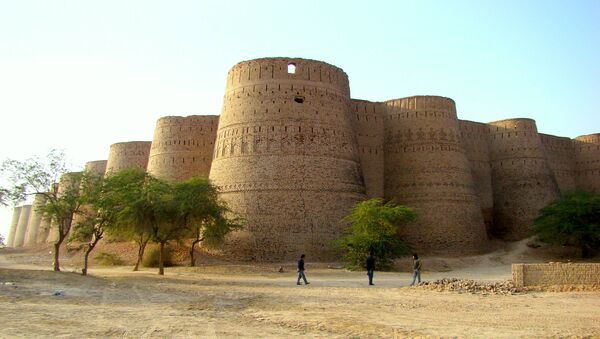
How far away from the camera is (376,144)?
27.9 metres

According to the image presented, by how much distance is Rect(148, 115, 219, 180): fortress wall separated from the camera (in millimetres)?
28141

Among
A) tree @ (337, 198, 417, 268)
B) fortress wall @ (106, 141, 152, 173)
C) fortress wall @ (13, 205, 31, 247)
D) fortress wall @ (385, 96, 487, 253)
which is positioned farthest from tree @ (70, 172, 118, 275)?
fortress wall @ (13, 205, 31, 247)

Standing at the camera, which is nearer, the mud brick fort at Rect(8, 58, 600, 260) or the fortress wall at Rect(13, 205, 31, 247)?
the mud brick fort at Rect(8, 58, 600, 260)

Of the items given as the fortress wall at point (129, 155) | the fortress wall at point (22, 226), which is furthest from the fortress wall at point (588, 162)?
the fortress wall at point (22, 226)

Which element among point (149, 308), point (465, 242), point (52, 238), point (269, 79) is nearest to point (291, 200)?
point (269, 79)

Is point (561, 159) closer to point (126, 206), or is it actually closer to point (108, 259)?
point (108, 259)

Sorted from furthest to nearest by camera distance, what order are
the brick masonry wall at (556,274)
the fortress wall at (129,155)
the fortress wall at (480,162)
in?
the fortress wall at (129,155) < the fortress wall at (480,162) < the brick masonry wall at (556,274)

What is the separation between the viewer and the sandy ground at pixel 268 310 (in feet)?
26.2

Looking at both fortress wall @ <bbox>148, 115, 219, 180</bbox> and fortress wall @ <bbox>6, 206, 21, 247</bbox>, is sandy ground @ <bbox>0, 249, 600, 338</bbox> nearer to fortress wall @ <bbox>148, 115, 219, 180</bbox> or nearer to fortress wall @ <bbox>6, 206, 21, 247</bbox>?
fortress wall @ <bbox>148, 115, 219, 180</bbox>

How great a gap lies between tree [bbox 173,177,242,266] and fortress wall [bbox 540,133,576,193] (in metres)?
22.4

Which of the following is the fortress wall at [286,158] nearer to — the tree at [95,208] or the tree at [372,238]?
the tree at [372,238]

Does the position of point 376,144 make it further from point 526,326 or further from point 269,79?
point 526,326

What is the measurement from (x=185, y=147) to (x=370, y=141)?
934 cm

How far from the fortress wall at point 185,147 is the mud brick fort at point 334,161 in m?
0.06
